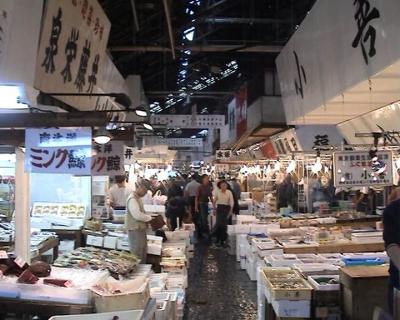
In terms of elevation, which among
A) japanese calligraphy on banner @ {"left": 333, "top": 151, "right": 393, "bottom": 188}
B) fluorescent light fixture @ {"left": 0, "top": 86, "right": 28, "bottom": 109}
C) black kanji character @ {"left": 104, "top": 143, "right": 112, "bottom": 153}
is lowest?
japanese calligraphy on banner @ {"left": 333, "top": 151, "right": 393, "bottom": 188}

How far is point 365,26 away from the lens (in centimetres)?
559

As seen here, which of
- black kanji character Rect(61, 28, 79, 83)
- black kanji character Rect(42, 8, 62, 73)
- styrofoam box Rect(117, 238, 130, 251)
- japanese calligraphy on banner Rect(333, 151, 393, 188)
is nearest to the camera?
black kanji character Rect(42, 8, 62, 73)

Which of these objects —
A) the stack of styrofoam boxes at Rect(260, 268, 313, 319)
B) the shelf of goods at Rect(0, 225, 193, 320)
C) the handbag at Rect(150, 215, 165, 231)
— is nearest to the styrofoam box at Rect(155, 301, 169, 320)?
the shelf of goods at Rect(0, 225, 193, 320)

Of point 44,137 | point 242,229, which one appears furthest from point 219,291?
point 44,137

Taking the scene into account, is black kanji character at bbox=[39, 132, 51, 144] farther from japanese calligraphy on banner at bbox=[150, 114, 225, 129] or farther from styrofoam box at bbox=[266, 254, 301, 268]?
japanese calligraphy on banner at bbox=[150, 114, 225, 129]

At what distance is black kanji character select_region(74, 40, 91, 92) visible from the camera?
7847mm

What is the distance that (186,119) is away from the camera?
23.8 m

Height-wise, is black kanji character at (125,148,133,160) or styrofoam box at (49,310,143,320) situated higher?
black kanji character at (125,148,133,160)

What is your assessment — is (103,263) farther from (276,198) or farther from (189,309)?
(276,198)

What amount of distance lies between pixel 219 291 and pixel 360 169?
3.70m

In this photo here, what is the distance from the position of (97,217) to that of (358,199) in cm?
705

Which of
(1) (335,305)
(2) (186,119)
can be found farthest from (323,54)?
(2) (186,119)

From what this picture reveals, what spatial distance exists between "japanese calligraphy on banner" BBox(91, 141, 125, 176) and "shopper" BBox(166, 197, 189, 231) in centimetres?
670

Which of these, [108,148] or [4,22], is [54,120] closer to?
[4,22]
